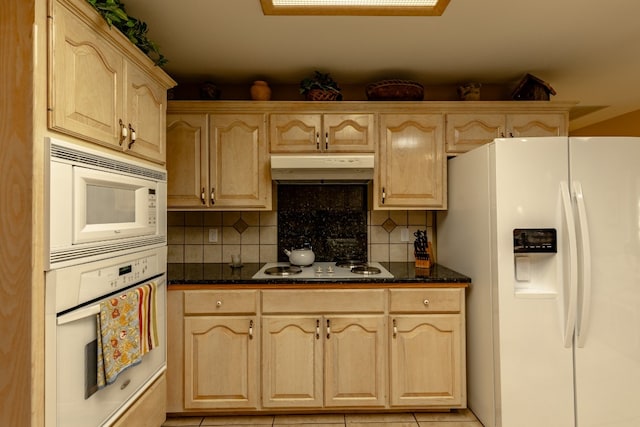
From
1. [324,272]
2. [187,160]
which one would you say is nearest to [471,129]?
[324,272]

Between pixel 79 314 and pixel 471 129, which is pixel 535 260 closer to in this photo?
pixel 471 129

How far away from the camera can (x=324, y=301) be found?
90.0 inches

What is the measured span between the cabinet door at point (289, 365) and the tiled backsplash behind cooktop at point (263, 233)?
2.54 ft

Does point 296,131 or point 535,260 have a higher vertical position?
point 296,131

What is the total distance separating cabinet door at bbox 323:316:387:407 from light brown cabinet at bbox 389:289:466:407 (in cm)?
7

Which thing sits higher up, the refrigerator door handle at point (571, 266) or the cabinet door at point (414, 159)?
the cabinet door at point (414, 159)

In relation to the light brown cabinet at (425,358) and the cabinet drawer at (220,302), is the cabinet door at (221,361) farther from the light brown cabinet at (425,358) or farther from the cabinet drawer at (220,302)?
the light brown cabinet at (425,358)

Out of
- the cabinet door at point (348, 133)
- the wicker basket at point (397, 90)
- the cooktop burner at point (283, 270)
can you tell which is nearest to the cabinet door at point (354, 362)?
the cooktop burner at point (283, 270)

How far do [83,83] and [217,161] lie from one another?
1221 millimetres

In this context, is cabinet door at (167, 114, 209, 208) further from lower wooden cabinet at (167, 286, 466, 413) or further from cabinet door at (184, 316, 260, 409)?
cabinet door at (184, 316, 260, 409)

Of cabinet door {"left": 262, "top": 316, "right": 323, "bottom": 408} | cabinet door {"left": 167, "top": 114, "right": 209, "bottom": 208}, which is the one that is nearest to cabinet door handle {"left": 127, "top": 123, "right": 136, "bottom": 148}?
Result: cabinet door {"left": 167, "top": 114, "right": 209, "bottom": 208}

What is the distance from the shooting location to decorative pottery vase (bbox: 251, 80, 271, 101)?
2660mm

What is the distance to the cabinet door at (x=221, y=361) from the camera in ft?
7.42

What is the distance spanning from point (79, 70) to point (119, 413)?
143 cm
